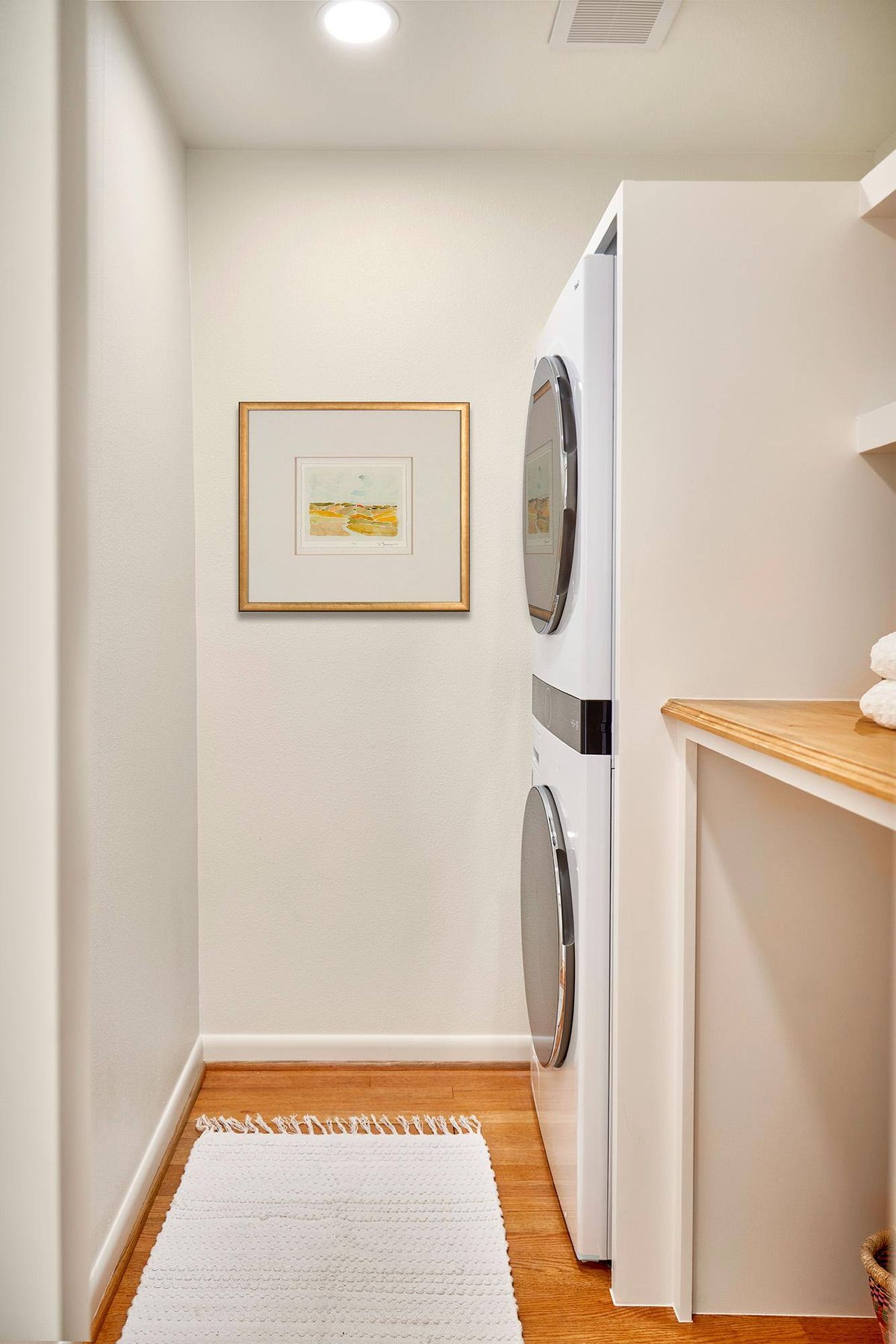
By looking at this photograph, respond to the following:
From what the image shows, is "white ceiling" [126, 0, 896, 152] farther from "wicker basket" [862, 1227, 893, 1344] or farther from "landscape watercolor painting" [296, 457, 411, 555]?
"wicker basket" [862, 1227, 893, 1344]

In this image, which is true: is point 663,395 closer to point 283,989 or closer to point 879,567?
point 879,567

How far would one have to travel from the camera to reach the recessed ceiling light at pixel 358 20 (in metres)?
1.79

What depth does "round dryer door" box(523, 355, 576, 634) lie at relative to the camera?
1.67m

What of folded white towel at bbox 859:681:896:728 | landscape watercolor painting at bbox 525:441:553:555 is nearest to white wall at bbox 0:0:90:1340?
landscape watercolor painting at bbox 525:441:553:555

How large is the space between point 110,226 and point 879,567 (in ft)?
4.87

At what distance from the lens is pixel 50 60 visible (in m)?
1.32

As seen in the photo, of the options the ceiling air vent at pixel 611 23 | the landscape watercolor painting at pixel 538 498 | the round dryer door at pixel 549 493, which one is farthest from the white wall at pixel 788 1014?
the ceiling air vent at pixel 611 23

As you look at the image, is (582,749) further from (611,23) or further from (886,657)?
(611,23)

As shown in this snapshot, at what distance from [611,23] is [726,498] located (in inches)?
39.8

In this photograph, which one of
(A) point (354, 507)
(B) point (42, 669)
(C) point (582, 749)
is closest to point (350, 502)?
(A) point (354, 507)

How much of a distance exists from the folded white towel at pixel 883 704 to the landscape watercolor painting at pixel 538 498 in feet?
2.33

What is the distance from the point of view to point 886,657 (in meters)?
1.31

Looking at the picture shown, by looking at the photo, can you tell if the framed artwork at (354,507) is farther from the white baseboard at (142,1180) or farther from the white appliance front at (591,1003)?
→ the white baseboard at (142,1180)

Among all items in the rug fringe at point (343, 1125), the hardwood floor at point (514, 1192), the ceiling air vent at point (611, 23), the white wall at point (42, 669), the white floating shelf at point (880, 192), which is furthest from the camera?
the rug fringe at point (343, 1125)
